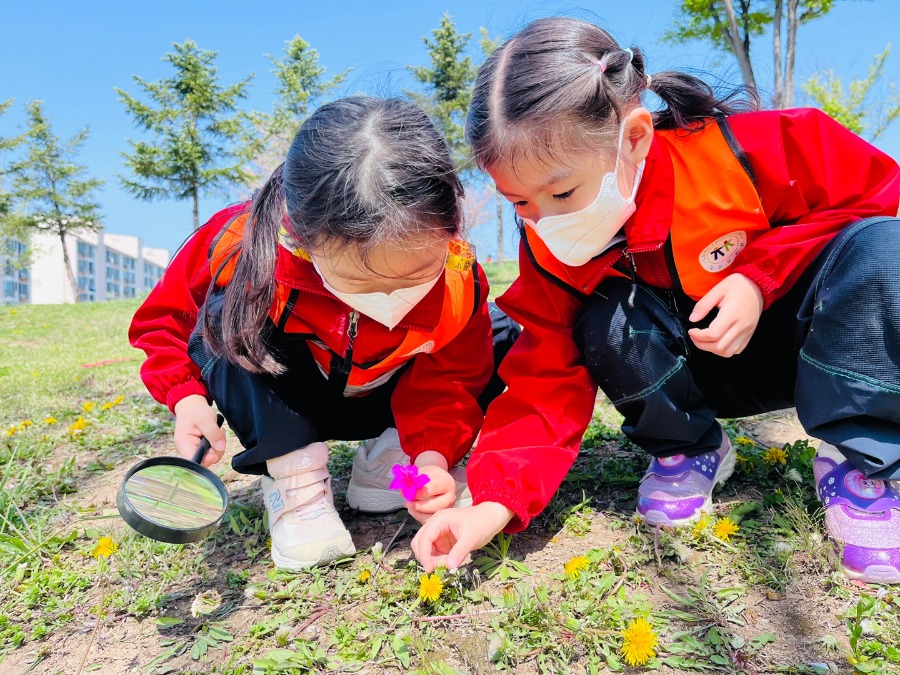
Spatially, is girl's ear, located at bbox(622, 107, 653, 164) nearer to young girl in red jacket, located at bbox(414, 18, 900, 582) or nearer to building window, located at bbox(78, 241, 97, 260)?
young girl in red jacket, located at bbox(414, 18, 900, 582)

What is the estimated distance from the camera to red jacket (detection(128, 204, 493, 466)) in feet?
5.81

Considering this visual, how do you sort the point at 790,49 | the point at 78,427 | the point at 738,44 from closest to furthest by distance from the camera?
the point at 78,427
the point at 738,44
the point at 790,49

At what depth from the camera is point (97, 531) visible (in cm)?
194

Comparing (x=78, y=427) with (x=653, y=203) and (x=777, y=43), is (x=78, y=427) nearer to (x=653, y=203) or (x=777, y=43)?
(x=653, y=203)

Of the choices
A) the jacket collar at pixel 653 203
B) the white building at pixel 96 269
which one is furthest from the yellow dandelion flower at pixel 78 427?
the white building at pixel 96 269

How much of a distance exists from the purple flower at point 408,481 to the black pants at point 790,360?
541 mm

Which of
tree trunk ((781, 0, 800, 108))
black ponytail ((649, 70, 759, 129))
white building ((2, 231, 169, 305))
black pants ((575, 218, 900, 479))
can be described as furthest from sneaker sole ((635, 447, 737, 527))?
white building ((2, 231, 169, 305))

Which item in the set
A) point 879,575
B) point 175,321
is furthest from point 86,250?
point 879,575

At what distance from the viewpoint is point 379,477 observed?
2033 millimetres

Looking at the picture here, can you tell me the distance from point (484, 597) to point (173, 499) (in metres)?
0.74

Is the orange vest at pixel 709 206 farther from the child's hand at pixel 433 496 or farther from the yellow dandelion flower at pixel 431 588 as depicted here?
the yellow dandelion flower at pixel 431 588

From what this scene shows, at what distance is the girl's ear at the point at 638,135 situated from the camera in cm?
153

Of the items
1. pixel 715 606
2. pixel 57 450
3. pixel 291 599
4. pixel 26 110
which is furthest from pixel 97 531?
pixel 26 110

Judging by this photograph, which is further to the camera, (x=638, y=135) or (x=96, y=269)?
(x=96, y=269)
